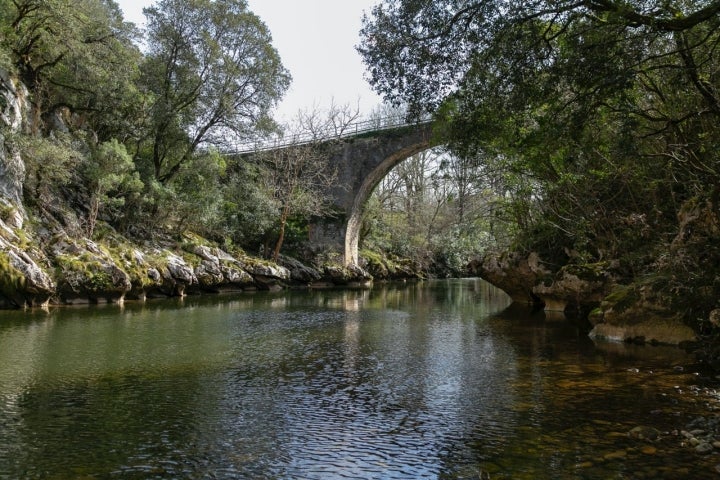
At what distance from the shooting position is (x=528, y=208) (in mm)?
23891

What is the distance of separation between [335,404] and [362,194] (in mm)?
33615

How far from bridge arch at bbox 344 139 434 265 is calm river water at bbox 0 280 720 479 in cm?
2495

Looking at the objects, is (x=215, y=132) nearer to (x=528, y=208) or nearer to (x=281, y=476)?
(x=528, y=208)

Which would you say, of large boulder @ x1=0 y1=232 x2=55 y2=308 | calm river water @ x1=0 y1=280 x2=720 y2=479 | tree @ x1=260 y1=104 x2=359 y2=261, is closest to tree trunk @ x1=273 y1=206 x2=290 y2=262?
tree @ x1=260 y1=104 x2=359 y2=261

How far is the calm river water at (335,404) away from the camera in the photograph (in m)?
6.10

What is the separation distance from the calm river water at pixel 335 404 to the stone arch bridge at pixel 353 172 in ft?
81.8

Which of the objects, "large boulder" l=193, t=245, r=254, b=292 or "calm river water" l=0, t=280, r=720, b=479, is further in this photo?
"large boulder" l=193, t=245, r=254, b=292

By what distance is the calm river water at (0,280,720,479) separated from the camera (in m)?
6.10

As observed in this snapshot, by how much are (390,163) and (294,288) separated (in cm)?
1166

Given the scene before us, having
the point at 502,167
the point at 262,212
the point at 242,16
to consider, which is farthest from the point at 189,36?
the point at 502,167

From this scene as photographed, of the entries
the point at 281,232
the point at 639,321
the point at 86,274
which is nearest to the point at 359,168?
the point at 281,232

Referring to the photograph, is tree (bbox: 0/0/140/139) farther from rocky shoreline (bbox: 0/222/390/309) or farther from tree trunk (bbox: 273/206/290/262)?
tree trunk (bbox: 273/206/290/262)

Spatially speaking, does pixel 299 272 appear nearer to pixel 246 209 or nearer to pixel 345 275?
pixel 345 275

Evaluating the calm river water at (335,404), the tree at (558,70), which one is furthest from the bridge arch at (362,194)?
the tree at (558,70)
